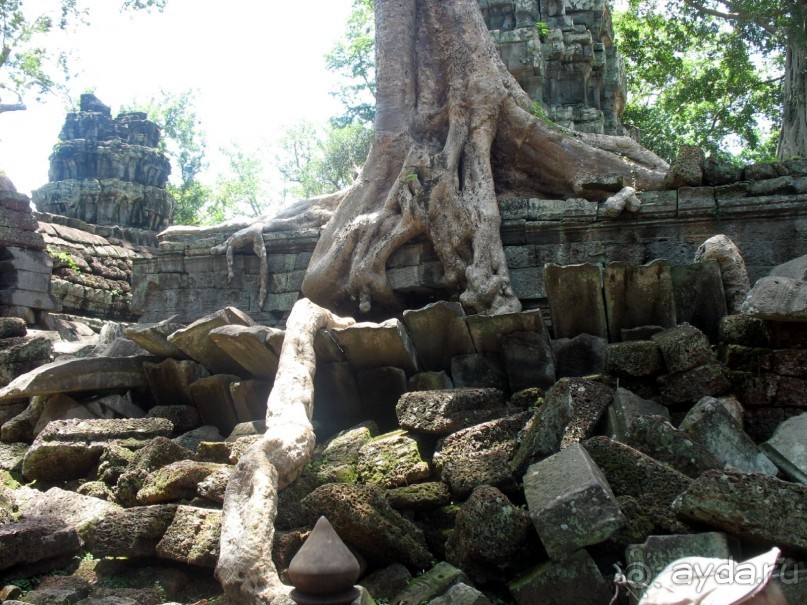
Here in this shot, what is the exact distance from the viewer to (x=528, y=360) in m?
4.29

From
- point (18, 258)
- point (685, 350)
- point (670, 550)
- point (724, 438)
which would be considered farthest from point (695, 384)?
point (18, 258)

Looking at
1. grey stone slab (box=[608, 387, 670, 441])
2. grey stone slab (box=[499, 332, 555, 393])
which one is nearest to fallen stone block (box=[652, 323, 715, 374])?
grey stone slab (box=[608, 387, 670, 441])

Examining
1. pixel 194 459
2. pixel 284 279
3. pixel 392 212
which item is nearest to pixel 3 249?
pixel 284 279

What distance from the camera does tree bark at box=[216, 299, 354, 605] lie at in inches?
104

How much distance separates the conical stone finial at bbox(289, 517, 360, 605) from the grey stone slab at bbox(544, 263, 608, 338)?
7.96 feet

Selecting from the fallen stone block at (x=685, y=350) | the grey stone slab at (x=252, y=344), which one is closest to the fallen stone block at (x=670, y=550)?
the fallen stone block at (x=685, y=350)

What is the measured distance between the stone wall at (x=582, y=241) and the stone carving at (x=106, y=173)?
10517mm

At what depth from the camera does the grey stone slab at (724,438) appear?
3051 millimetres

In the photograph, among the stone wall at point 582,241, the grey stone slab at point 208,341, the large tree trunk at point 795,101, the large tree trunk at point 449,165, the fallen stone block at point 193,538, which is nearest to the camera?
the fallen stone block at point 193,538

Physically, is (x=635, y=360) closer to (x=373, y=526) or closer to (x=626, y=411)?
(x=626, y=411)

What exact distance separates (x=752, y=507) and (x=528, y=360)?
6.36 feet

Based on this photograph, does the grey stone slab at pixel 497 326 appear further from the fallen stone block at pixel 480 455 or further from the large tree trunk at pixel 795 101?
the large tree trunk at pixel 795 101

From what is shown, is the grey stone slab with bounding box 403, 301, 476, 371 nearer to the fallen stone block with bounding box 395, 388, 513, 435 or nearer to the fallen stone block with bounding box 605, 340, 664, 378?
the fallen stone block with bounding box 395, 388, 513, 435

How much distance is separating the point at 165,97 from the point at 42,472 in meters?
28.2
